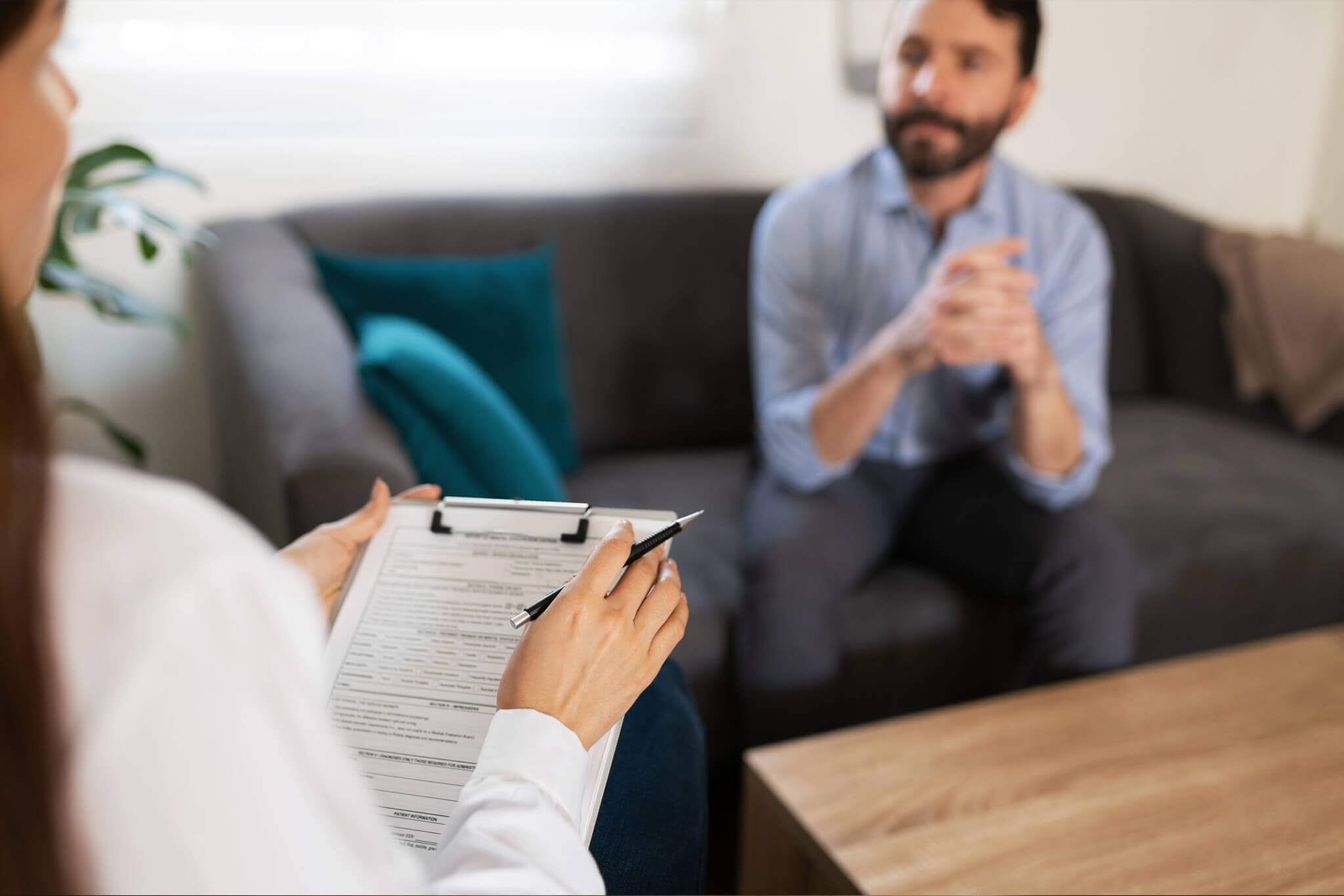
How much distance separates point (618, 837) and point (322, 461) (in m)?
0.48

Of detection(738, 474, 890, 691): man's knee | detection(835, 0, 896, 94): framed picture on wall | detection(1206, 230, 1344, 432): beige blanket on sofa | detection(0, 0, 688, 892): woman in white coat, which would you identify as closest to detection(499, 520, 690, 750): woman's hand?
detection(0, 0, 688, 892): woman in white coat

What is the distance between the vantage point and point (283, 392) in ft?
3.53

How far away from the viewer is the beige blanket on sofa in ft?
5.81

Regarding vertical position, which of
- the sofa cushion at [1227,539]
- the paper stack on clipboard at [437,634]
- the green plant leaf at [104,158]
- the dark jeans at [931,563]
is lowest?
the sofa cushion at [1227,539]

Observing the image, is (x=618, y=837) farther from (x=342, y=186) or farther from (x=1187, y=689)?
(x=342, y=186)

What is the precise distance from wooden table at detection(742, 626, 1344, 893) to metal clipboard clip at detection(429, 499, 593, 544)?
0.38 metres

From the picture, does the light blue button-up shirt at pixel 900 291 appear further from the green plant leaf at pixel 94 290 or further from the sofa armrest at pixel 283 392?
the green plant leaf at pixel 94 290

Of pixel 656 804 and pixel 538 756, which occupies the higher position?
pixel 538 756

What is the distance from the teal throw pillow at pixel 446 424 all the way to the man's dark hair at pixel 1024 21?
770 mm

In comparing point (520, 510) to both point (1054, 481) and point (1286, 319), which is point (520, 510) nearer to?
point (1054, 481)

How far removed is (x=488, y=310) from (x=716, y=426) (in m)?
0.47

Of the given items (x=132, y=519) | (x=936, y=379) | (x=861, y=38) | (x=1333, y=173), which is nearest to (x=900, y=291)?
(x=936, y=379)

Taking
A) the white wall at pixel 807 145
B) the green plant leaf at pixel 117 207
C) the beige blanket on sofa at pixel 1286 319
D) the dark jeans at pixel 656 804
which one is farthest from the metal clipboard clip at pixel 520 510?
the beige blanket on sofa at pixel 1286 319

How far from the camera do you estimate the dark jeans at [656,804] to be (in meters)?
0.67
